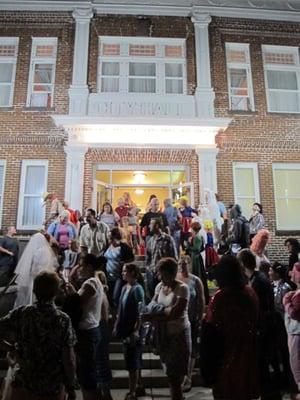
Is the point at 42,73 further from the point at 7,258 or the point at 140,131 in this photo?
the point at 7,258

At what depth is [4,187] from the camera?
11.0 m

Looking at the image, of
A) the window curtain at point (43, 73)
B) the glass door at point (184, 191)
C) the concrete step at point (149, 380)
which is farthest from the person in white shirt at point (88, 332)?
the window curtain at point (43, 73)

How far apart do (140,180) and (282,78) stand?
6419mm

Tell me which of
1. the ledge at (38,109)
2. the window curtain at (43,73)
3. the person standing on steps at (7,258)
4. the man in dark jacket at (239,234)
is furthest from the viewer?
the window curtain at (43,73)

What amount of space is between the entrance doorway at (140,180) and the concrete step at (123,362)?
6.30 metres

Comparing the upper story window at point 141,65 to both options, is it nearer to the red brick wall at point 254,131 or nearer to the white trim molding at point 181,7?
the white trim molding at point 181,7

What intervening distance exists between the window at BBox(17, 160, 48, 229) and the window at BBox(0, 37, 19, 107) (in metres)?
2.50

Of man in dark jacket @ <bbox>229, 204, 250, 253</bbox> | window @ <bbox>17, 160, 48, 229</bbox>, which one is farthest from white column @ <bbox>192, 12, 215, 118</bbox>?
window @ <bbox>17, 160, 48, 229</bbox>

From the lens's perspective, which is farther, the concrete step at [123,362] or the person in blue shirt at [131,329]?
the concrete step at [123,362]

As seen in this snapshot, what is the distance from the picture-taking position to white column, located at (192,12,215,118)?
37.7ft

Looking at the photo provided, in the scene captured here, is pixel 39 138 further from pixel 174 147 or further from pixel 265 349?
pixel 265 349

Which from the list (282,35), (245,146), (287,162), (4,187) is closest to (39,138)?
(4,187)

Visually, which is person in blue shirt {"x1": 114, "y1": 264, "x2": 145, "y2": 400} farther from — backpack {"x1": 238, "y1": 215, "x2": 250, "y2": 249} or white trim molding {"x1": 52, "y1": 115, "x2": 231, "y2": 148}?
white trim molding {"x1": 52, "y1": 115, "x2": 231, "y2": 148}

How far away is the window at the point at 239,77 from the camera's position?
12164 mm
